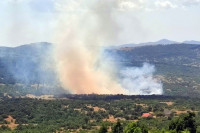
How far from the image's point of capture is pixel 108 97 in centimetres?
12744

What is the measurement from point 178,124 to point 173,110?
4225 cm

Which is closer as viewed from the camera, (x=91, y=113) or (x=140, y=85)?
(x=91, y=113)

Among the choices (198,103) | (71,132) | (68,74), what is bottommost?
(71,132)

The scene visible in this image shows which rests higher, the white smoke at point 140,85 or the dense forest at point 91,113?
the white smoke at point 140,85

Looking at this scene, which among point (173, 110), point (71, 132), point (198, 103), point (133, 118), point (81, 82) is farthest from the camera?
point (81, 82)

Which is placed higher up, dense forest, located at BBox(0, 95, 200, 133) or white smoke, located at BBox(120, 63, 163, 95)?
white smoke, located at BBox(120, 63, 163, 95)

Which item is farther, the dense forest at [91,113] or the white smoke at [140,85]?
the white smoke at [140,85]

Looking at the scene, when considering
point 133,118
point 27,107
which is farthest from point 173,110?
point 27,107

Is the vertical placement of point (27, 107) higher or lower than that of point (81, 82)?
lower

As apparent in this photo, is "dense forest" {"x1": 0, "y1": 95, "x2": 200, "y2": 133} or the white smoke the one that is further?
the white smoke

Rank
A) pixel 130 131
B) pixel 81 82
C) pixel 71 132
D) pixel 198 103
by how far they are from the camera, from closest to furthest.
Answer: pixel 130 131 < pixel 71 132 < pixel 198 103 < pixel 81 82

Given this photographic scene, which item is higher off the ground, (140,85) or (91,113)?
(140,85)

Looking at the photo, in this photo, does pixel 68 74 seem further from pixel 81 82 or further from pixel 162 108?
pixel 162 108

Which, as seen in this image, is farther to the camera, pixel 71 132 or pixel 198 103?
pixel 198 103
